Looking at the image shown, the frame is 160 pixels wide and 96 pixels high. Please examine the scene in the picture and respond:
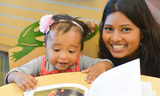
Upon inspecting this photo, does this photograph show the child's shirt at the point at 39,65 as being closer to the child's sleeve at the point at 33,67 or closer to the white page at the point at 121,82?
the child's sleeve at the point at 33,67

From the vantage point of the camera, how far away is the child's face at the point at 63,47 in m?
0.86

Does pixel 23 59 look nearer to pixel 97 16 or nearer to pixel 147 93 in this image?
pixel 147 93

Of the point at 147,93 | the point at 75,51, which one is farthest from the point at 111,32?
the point at 147,93

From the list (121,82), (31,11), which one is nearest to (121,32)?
(121,82)

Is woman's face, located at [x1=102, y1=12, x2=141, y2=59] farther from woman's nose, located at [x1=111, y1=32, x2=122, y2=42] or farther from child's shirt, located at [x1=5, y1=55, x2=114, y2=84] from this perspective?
child's shirt, located at [x1=5, y1=55, x2=114, y2=84]

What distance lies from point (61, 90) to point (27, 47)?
50cm

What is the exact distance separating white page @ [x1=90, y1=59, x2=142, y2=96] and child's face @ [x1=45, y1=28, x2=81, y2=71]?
331 millimetres

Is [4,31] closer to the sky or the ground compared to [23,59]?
closer to the sky

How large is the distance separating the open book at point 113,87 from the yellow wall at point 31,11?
3.63 ft

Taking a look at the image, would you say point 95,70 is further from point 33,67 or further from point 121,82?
point 33,67

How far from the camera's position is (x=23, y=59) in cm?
97

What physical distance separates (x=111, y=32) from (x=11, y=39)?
1656 mm

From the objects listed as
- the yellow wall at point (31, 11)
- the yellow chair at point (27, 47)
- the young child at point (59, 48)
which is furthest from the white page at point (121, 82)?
the yellow wall at point (31, 11)

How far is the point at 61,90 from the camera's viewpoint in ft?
1.90
